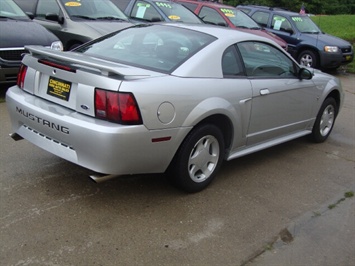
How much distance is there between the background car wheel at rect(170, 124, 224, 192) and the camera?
358 centimetres

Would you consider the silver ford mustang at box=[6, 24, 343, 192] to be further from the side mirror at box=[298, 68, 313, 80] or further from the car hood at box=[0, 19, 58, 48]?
the car hood at box=[0, 19, 58, 48]

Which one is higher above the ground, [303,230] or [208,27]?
[208,27]

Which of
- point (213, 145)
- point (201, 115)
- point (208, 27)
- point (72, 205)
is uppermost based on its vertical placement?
point (208, 27)

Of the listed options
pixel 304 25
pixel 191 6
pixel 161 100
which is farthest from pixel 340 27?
pixel 161 100

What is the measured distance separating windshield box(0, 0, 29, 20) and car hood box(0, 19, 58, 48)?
0.29 m

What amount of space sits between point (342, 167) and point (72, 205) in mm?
3226

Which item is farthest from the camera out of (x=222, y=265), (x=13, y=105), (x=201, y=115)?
(x=13, y=105)

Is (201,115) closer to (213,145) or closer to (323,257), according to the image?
(213,145)

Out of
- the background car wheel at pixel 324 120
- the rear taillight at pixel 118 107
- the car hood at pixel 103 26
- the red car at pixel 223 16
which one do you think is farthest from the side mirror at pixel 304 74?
the red car at pixel 223 16

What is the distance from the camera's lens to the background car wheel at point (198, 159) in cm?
358

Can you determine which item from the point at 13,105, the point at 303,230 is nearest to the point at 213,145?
the point at 303,230

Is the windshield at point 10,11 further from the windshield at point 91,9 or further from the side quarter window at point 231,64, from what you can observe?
the side quarter window at point 231,64

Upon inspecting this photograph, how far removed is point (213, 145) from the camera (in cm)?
391

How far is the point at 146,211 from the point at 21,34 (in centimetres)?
435
